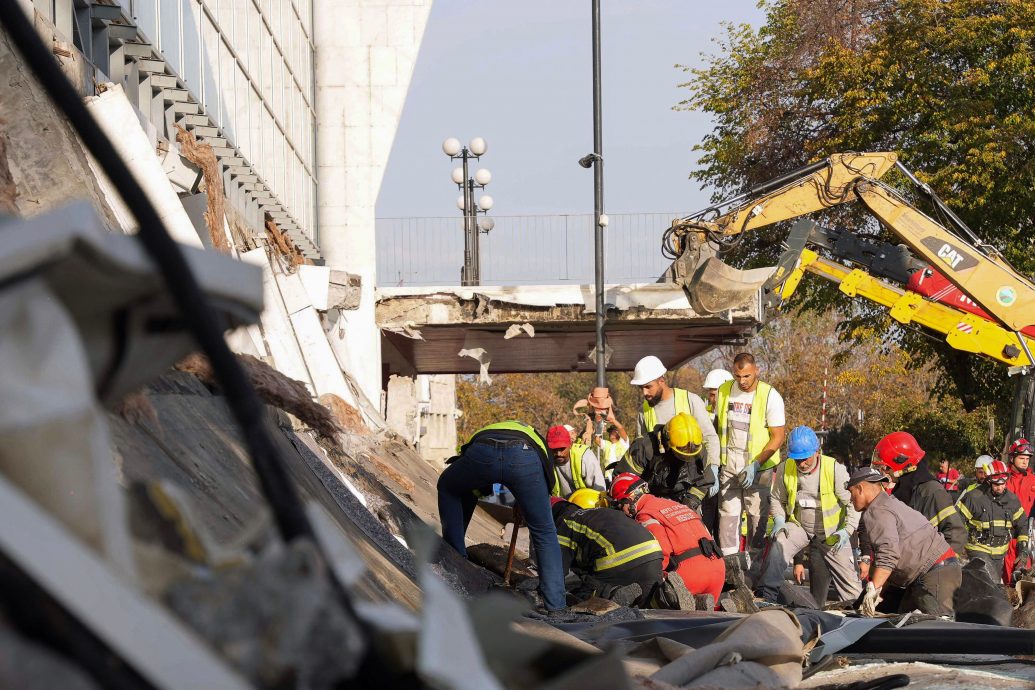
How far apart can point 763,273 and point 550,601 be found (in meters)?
8.32

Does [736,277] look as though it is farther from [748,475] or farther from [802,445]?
[802,445]

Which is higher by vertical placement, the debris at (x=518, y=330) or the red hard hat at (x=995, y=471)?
the debris at (x=518, y=330)

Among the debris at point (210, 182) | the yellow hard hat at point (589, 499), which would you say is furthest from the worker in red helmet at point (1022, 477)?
the debris at point (210, 182)

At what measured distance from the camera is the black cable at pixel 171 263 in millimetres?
1334

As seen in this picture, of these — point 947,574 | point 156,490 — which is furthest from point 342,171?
point 156,490

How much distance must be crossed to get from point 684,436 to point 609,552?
6.72ft

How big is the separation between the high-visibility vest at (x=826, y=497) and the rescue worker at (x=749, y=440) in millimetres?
417

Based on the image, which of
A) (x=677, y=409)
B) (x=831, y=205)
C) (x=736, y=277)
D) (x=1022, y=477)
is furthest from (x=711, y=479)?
(x=831, y=205)

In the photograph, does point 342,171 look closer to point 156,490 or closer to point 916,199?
point 916,199

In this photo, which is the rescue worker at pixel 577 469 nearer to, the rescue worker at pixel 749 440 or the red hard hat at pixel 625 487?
the rescue worker at pixel 749 440

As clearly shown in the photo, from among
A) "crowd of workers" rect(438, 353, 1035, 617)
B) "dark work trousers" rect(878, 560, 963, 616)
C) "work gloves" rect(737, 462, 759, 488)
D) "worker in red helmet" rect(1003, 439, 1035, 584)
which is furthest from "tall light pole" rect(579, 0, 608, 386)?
"dark work trousers" rect(878, 560, 963, 616)

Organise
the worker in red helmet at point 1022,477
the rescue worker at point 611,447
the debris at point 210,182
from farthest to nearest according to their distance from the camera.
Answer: the worker in red helmet at point 1022,477 → the rescue worker at point 611,447 → the debris at point 210,182

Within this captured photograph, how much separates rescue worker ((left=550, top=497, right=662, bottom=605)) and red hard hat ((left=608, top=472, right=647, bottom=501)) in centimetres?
38

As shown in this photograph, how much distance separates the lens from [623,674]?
1.60 meters
